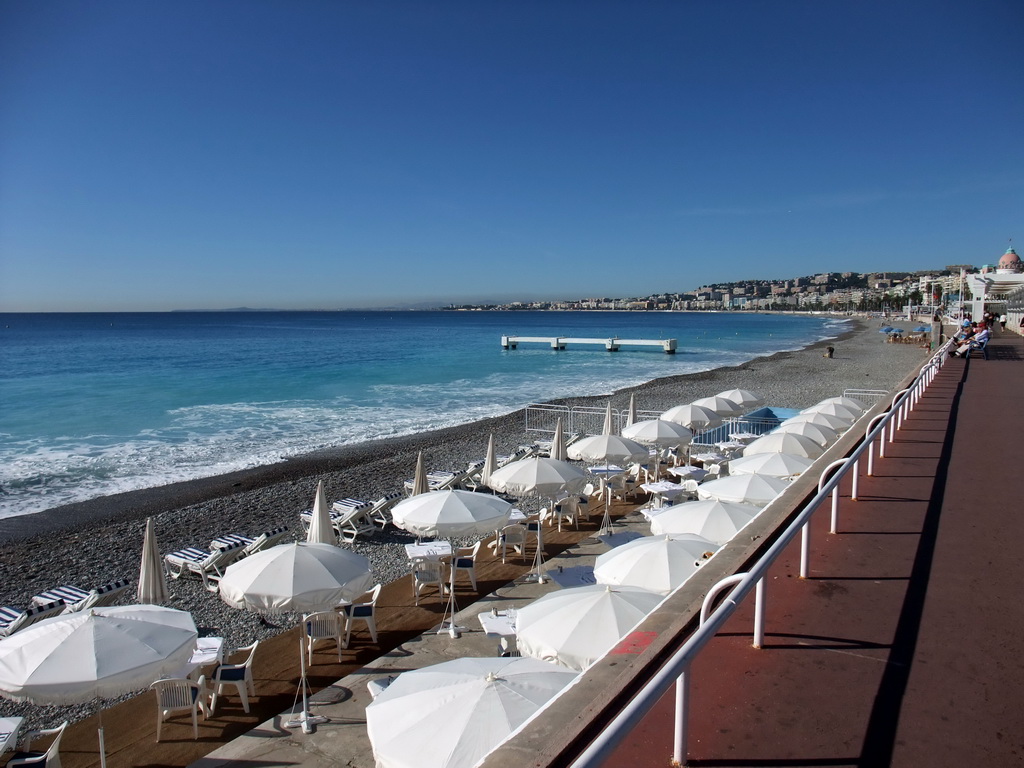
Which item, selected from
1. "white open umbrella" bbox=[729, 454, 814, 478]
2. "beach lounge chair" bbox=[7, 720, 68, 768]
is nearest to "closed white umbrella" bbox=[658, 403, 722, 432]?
"white open umbrella" bbox=[729, 454, 814, 478]

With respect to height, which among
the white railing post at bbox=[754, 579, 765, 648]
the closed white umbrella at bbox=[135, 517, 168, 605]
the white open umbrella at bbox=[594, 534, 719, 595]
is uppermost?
the white railing post at bbox=[754, 579, 765, 648]

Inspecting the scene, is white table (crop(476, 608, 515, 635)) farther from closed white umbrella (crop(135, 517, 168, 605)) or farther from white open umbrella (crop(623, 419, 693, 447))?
white open umbrella (crop(623, 419, 693, 447))

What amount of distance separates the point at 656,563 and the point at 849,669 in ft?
13.4

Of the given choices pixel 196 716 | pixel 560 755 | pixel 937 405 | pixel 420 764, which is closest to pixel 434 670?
pixel 420 764

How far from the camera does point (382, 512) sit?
13.2 m

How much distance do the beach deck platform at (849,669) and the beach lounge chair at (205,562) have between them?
135 inches

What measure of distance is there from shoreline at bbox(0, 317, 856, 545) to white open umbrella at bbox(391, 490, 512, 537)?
9.30 meters

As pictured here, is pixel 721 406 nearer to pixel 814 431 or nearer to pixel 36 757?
pixel 814 431

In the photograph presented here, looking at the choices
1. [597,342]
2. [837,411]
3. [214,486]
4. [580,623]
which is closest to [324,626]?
[580,623]

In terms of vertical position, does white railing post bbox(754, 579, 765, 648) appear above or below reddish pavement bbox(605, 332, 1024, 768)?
above

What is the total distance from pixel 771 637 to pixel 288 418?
28.4m

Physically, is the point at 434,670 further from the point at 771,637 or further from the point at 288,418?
the point at 288,418

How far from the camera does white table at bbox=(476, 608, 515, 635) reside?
724cm

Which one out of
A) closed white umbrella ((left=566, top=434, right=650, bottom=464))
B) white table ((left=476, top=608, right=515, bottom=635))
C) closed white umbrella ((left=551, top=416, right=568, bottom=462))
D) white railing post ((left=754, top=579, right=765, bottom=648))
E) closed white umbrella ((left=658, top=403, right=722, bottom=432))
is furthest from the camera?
closed white umbrella ((left=658, top=403, right=722, bottom=432))
